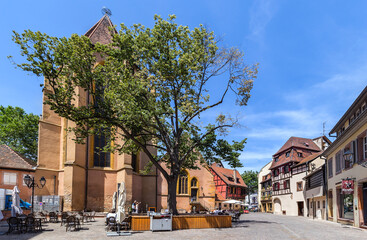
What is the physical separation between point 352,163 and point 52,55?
63.6 feet

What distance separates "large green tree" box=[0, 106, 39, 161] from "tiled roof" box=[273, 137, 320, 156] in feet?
120

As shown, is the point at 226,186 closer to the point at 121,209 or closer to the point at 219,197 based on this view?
the point at 219,197

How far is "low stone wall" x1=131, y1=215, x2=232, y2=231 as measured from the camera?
1636 cm

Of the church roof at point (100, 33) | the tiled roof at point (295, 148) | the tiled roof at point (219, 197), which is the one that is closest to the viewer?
the church roof at point (100, 33)

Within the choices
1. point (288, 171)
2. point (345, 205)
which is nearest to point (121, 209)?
point (345, 205)

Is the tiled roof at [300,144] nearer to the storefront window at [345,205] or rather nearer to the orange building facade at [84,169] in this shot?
the orange building facade at [84,169]

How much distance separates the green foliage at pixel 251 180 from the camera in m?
89.3

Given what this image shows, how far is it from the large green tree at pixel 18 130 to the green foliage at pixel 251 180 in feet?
202

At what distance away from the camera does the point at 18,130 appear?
39.5m

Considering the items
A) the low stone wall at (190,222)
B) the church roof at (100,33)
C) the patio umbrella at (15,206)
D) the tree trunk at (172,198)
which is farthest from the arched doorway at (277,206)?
the patio umbrella at (15,206)

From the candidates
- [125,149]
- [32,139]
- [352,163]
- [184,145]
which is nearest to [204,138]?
[184,145]

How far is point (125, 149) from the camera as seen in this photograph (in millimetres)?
21516

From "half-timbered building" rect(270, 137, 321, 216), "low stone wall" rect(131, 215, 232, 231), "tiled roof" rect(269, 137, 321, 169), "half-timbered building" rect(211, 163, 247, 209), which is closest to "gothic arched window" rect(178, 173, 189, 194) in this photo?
"half-timbered building" rect(270, 137, 321, 216)

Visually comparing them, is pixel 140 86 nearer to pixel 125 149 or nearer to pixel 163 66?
pixel 163 66
